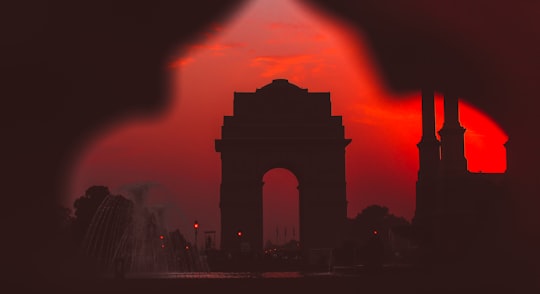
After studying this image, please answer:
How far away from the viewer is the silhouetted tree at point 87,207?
5621cm

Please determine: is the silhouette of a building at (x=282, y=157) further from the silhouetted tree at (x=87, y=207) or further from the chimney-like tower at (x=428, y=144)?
the chimney-like tower at (x=428, y=144)

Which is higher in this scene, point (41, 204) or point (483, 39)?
point (483, 39)

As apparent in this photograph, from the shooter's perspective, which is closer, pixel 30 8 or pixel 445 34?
pixel 30 8

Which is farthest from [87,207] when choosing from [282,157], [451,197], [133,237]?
[451,197]

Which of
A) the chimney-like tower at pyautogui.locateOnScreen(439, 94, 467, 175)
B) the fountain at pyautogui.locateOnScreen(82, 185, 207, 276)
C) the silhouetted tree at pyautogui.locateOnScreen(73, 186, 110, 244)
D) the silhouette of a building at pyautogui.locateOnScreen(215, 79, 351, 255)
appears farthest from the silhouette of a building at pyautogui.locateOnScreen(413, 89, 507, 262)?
the silhouette of a building at pyautogui.locateOnScreen(215, 79, 351, 255)

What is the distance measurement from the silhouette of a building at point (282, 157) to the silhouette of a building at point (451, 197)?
38.6 metres

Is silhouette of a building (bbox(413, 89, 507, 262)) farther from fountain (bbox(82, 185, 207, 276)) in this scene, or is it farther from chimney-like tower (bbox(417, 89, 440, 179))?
fountain (bbox(82, 185, 207, 276))

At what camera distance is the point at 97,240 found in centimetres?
A: 3422

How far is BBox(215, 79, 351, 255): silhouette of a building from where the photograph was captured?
68.9 metres

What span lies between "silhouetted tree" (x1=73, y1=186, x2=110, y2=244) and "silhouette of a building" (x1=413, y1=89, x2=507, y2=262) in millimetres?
27270

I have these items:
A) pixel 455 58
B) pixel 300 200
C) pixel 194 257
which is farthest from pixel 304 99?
pixel 455 58

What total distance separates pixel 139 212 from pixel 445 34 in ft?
61.4

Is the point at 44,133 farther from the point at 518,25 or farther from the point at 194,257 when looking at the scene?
the point at 194,257

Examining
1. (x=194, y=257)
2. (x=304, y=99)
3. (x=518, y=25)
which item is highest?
(x=304, y=99)
